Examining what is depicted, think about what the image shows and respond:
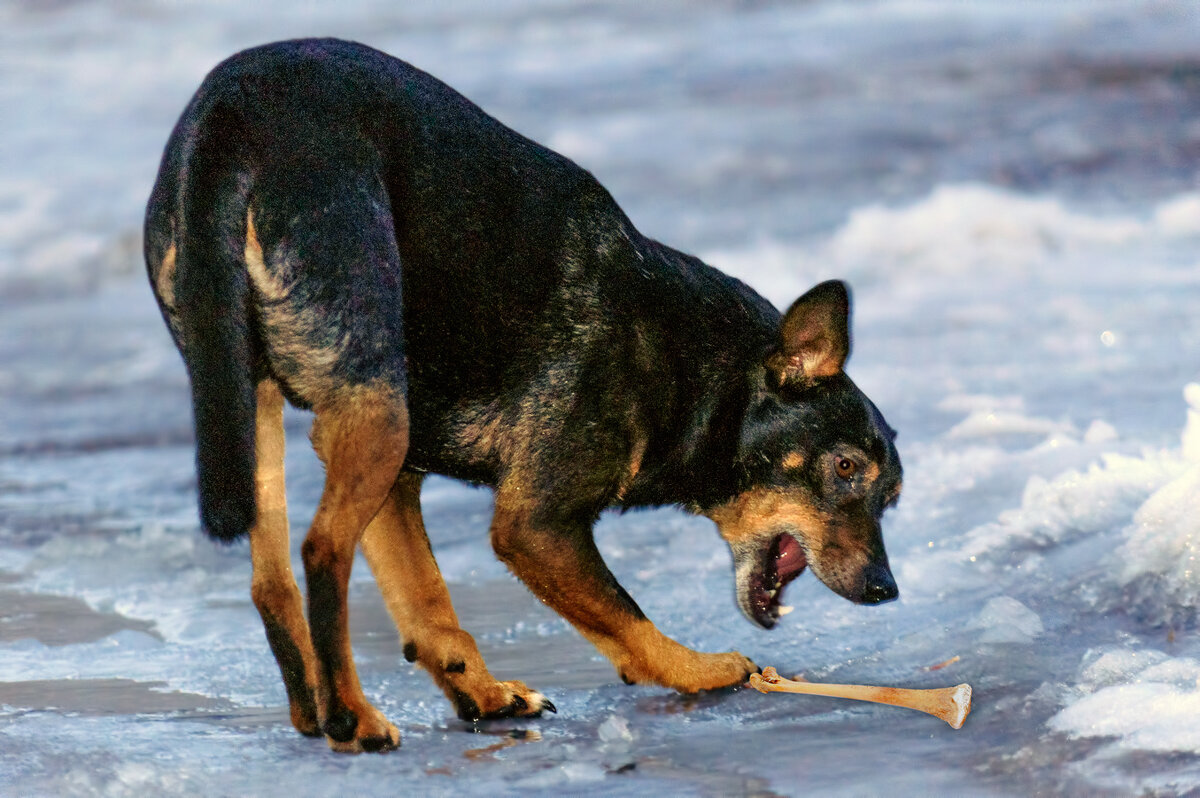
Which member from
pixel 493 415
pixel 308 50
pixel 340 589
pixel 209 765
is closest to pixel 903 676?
pixel 493 415

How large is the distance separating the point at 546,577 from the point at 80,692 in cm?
176

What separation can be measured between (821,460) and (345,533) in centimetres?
161

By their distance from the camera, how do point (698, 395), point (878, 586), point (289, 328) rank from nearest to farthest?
point (289, 328) → point (878, 586) → point (698, 395)

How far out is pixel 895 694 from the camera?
14.4 ft

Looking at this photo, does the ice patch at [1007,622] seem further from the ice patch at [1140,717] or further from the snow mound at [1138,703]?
the ice patch at [1140,717]

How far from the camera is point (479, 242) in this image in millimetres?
4570

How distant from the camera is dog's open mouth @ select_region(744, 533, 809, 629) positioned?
16.1ft

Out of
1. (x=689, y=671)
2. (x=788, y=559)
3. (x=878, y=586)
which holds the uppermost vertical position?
(x=788, y=559)

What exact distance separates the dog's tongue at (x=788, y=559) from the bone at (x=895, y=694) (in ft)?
1.28

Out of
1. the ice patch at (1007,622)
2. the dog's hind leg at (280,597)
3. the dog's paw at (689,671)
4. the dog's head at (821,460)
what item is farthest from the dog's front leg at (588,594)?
the ice patch at (1007,622)

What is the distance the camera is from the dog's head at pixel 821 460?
472cm

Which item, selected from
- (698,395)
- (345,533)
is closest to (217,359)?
(345,533)

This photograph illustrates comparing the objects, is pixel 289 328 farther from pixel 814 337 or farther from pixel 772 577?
pixel 772 577

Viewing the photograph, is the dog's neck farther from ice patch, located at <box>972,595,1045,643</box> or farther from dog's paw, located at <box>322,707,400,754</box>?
dog's paw, located at <box>322,707,400,754</box>
